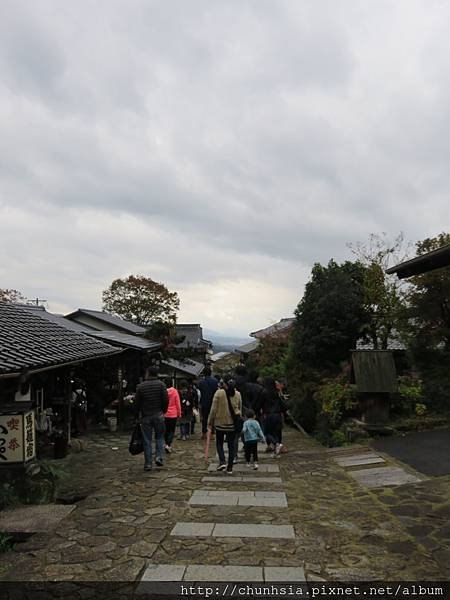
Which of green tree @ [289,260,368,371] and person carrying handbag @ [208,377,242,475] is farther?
green tree @ [289,260,368,371]

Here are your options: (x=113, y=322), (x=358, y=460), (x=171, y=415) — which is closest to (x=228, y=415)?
(x=171, y=415)

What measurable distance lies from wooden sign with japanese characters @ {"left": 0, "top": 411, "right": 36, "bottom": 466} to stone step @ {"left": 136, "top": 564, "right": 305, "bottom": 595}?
367 centimetres

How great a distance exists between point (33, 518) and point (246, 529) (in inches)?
113

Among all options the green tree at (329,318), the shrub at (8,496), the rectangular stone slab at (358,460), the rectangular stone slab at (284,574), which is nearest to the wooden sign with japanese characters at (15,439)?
the shrub at (8,496)

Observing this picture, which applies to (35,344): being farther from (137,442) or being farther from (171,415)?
(171,415)

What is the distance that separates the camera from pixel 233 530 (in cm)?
521

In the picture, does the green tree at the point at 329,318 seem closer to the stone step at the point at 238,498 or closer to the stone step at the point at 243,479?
the stone step at the point at 243,479

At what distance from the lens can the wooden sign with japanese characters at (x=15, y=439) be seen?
691 cm

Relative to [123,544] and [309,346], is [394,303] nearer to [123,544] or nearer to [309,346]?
[309,346]

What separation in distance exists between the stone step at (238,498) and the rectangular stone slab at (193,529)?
87 centimetres

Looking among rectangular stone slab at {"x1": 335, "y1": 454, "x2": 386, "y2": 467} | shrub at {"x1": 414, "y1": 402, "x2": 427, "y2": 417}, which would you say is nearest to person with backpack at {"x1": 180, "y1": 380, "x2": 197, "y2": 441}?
rectangular stone slab at {"x1": 335, "y1": 454, "x2": 386, "y2": 467}

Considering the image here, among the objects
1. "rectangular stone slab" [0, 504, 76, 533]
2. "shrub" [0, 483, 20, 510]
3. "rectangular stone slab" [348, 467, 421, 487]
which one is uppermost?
"shrub" [0, 483, 20, 510]

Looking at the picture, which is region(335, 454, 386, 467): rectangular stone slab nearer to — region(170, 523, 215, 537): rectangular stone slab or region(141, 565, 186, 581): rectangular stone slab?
region(170, 523, 215, 537): rectangular stone slab

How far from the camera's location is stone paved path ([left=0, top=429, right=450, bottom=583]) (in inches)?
169
